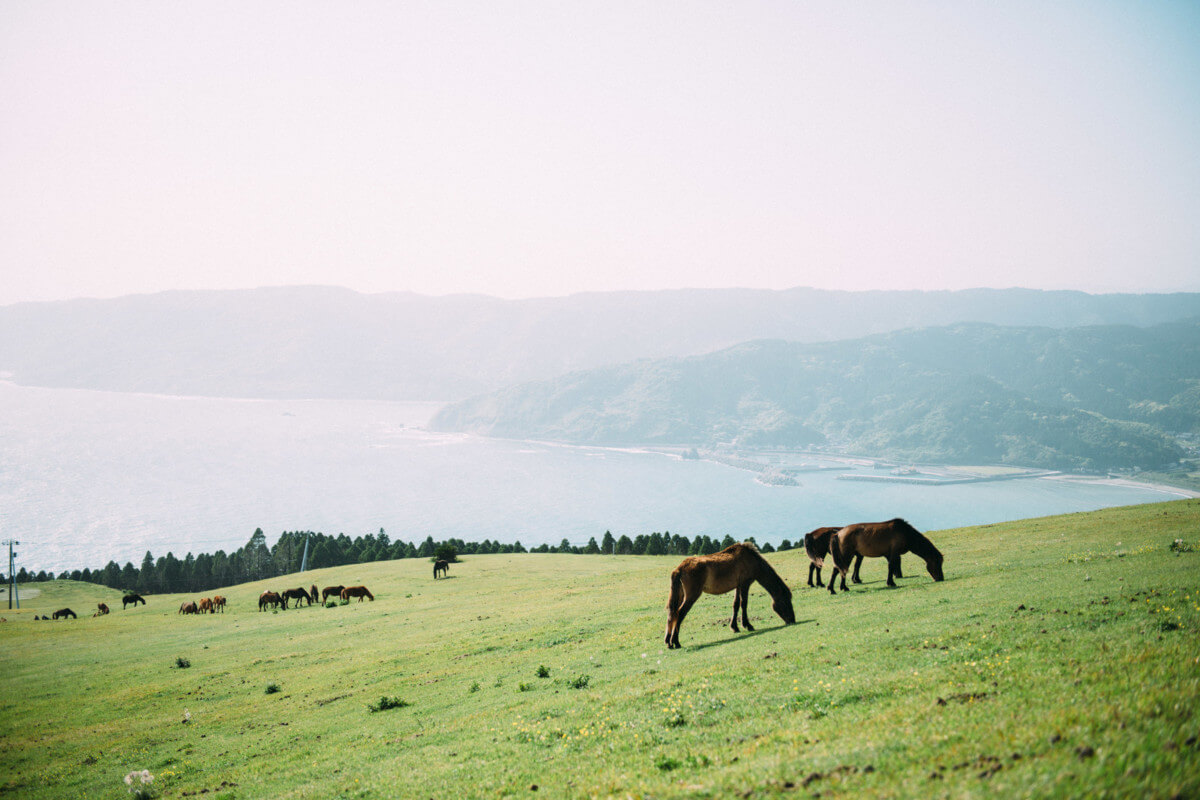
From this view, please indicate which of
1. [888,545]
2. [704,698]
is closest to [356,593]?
[888,545]

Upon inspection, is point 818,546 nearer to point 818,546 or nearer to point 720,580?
point 818,546

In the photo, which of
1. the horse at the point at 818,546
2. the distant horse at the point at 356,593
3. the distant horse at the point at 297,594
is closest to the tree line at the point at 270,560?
the distant horse at the point at 297,594

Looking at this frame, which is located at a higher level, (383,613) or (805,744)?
(805,744)

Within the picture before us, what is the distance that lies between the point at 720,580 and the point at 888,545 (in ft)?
23.7

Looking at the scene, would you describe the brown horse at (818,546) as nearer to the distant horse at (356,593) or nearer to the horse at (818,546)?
the horse at (818,546)

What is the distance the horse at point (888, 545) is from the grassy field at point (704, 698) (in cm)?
85

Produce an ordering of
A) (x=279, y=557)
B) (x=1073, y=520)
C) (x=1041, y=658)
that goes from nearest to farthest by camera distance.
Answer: (x=1041, y=658) < (x=1073, y=520) < (x=279, y=557)

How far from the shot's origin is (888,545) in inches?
748

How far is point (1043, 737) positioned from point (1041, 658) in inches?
157

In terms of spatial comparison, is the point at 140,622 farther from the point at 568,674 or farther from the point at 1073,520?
the point at 1073,520

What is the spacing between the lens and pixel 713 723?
29.3 feet

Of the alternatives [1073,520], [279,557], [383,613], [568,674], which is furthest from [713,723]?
[279,557]

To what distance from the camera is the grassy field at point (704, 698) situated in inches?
221

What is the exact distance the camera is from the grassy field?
5.62m
